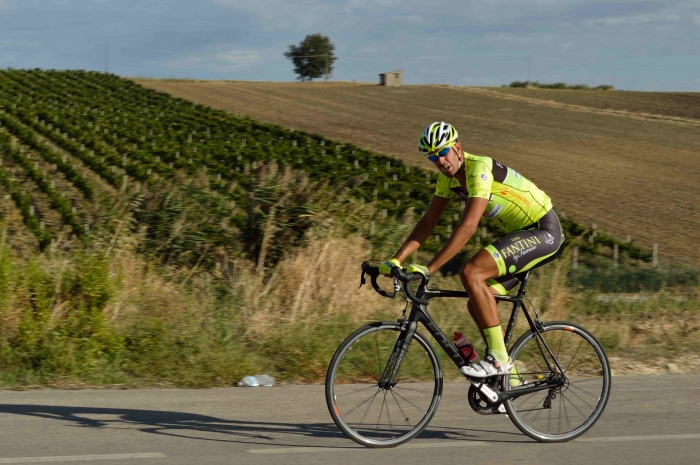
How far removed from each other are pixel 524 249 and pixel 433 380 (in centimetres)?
105

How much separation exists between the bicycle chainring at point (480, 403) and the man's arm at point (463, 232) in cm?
87

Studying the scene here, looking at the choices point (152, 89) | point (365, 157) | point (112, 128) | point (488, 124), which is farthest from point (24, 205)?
point (152, 89)

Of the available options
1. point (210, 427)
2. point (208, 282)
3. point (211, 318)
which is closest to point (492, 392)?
point (210, 427)

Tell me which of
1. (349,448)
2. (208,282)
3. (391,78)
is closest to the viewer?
(349,448)

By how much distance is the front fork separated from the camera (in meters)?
5.16

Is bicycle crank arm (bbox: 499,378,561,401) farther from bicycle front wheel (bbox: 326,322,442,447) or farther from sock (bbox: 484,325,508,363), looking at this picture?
bicycle front wheel (bbox: 326,322,442,447)

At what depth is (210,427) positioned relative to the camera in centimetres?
536

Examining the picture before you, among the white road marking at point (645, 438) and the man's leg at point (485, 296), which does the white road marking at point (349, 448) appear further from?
the white road marking at point (645, 438)

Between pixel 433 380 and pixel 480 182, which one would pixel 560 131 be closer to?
pixel 433 380

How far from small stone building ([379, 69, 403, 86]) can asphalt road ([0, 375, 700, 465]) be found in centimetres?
6174

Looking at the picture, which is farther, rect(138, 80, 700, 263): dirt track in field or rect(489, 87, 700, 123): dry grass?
rect(489, 87, 700, 123): dry grass

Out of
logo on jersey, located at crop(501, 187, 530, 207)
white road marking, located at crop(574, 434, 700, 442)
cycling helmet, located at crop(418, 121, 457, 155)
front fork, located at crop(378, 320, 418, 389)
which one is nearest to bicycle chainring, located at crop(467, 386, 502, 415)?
front fork, located at crop(378, 320, 418, 389)

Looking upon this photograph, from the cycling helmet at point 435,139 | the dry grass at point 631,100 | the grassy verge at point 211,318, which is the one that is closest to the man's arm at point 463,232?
the cycling helmet at point 435,139

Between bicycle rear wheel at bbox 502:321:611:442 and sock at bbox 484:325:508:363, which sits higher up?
sock at bbox 484:325:508:363
